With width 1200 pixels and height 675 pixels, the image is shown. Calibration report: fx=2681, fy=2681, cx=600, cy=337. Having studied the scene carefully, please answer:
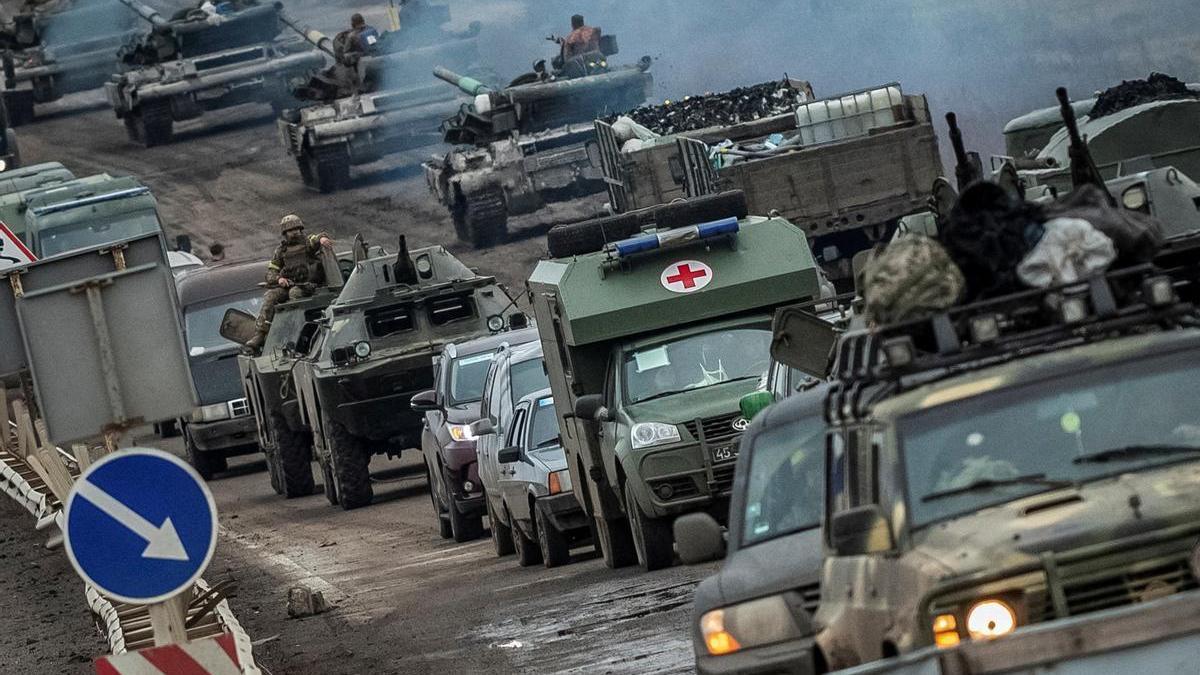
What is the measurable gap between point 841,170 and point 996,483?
19315 millimetres

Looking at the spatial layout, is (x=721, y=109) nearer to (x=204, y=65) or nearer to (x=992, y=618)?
(x=204, y=65)

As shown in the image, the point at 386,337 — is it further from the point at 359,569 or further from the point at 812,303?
the point at 812,303

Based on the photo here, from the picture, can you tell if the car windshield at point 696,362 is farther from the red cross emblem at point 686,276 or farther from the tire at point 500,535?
the tire at point 500,535

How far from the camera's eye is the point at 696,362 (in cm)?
→ 1522

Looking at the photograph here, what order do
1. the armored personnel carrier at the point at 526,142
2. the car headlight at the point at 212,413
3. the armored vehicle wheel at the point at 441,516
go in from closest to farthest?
the armored vehicle wheel at the point at 441,516
the car headlight at the point at 212,413
the armored personnel carrier at the point at 526,142

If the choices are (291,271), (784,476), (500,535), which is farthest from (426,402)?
(784,476)

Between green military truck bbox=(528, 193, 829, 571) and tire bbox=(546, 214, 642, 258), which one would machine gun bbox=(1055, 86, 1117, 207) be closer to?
green military truck bbox=(528, 193, 829, 571)

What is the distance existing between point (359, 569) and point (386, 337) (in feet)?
16.6

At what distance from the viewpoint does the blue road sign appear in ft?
28.2

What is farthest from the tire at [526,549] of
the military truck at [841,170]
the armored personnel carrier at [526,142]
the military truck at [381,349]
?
the armored personnel carrier at [526,142]

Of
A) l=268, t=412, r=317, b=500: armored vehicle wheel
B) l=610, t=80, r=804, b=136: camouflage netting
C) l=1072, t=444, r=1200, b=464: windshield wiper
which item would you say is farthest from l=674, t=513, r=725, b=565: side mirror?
l=610, t=80, r=804, b=136: camouflage netting

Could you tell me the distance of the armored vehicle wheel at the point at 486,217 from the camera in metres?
36.3

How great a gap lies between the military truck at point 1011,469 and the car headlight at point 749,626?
1.14 ft

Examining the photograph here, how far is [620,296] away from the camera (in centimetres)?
1527
